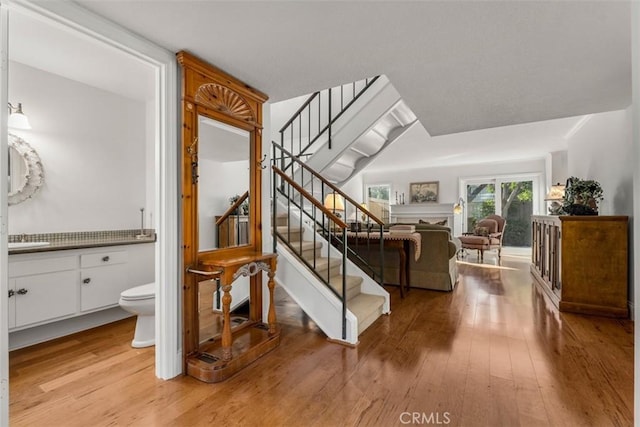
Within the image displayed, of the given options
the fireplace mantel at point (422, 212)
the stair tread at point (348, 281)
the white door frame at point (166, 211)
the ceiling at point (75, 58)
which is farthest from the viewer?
the fireplace mantel at point (422, 212)

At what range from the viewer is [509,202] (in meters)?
7.50

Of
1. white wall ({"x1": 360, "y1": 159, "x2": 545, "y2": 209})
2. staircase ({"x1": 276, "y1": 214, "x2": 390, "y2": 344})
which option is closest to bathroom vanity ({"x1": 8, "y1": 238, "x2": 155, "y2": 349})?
staircase ({"x1": 276, "y1": 214, "x2": 390, "y2": 344})

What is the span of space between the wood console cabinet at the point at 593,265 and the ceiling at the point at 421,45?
3.92ft

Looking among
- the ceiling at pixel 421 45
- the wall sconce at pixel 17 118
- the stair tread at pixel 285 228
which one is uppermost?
the ceiling at pixel 421 45

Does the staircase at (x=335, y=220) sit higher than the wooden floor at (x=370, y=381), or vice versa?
the staircase at (x=335, y=220)

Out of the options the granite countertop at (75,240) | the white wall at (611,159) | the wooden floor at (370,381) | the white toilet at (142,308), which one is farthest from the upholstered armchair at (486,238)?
the granite countertop at (75,240)

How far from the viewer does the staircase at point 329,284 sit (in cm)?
243

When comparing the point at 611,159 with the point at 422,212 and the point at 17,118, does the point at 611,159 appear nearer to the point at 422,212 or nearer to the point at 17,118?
the point at 422,212

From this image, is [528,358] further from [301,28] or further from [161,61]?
[161,61]

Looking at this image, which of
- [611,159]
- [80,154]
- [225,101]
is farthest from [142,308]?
[611,159]

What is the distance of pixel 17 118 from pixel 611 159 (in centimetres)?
599

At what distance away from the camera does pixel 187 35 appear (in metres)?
1.71

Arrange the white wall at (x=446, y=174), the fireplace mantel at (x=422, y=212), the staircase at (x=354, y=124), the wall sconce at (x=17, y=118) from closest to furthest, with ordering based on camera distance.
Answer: the wall sconce at (x=17, y=118)
the staircase at (x=354, y=124)
the white wall at (x=446, y=174)
the fireplace mantel at (x=422, y=212)

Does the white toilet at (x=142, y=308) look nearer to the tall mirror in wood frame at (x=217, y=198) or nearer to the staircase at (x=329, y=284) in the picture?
the tall mirror in wood frame at (x=217, y=198)
